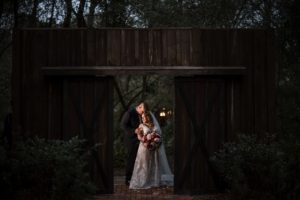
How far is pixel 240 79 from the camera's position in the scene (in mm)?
13055

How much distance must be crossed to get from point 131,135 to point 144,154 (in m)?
0.83

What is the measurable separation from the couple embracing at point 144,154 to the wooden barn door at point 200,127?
4.03 feet

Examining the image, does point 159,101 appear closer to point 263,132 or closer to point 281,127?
point 281,127

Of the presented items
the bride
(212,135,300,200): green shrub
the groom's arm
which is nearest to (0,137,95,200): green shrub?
(212,135,300,200): green shrub

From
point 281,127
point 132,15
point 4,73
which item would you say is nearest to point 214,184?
point 281,127

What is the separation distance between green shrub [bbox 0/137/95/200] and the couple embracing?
438 cm

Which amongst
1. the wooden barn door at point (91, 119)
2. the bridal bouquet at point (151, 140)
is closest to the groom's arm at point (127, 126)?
the bridal bouquet at point (151, 140)

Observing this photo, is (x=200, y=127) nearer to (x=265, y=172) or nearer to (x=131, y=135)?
(x=131, y=135)

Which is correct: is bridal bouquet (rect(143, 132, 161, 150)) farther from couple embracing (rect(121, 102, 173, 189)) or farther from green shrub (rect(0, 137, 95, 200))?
green shrub (rect(0, 137, 95, 200))

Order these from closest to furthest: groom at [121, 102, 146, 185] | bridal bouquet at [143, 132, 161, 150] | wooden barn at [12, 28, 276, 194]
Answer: wooden barn at [12, 28, 276, 194] < bridal bouquet at [143, 132, 161, 150] < groom at [121, 102, 146, 185]

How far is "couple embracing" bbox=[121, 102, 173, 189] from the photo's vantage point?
14.0m

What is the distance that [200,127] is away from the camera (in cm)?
1296

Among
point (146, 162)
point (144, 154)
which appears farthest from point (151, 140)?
point (146, 162)

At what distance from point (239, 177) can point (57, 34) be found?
499cm
